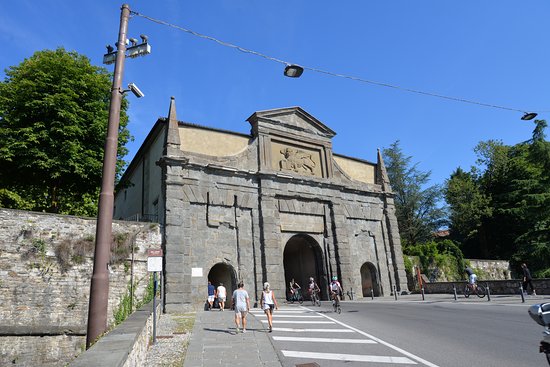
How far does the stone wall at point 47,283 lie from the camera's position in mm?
14109

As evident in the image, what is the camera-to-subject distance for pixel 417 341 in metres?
8.02

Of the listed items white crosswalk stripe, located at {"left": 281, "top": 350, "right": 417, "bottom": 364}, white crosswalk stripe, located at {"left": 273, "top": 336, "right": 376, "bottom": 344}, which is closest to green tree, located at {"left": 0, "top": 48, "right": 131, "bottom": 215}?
white crosswalk stripe, located at {"left": 273, "top": 336, "right": 376, "bottom": 344}

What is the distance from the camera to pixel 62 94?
19.9 metres

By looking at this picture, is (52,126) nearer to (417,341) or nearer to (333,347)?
(333,347)

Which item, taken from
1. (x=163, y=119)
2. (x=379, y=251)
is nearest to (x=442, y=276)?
(x=379, y=251)

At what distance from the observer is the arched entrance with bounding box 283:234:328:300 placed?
24.7 m

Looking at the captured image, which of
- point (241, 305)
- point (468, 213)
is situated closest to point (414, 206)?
point (468, 213)

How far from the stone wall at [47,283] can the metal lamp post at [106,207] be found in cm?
1103

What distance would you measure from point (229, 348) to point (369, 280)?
21284 mm

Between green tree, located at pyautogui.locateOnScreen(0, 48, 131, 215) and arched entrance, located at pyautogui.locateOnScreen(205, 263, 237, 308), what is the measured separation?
8921 millimetres

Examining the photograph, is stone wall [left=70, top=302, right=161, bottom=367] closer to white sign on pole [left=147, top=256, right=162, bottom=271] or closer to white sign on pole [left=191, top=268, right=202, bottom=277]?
white sign on pole [left=147, top=256, right=162, bottom=271]

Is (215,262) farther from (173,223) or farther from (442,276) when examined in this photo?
(442,276)

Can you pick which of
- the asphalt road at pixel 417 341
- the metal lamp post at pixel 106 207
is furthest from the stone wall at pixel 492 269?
the metal lamp post at pixel 106 207

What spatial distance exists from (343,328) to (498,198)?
1468 inches
